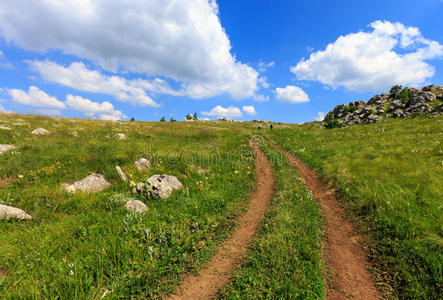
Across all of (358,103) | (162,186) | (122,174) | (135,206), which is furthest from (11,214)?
(358,103)

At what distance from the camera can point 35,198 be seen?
693cm

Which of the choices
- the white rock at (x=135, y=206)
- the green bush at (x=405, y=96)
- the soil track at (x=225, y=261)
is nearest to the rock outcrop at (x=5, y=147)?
the white rock at (x=135, y=206)

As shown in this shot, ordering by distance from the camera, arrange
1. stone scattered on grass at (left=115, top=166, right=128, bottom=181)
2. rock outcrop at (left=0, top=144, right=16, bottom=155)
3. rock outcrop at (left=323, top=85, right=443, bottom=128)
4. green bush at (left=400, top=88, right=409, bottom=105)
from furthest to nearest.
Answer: green bush at (left=400, top=88, right=409, bottom=105) < rock outcrop at (left=323, top=85, right=443, bottom=128) < rock outcrop at (left=0, top=144, right=16, bottom=155) < stone scattered on grass at (left=115, top=166, right=128, bottom=181)

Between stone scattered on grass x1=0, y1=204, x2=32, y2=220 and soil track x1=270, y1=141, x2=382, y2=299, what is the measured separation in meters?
9.87

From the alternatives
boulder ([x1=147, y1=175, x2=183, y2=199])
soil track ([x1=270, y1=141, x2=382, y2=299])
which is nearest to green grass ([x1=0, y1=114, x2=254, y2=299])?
boulder ([x1=147, y1=175, x2=183, y2=199])

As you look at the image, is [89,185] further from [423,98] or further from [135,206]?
[423,98]

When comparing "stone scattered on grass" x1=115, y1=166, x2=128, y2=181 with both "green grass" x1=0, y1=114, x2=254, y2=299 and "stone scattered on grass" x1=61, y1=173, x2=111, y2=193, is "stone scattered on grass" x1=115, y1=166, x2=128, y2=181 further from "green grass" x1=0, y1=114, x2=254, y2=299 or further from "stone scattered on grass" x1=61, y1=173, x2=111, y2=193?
"stone scattered on grass" x1=61, y1=173, x2=111, y2=193

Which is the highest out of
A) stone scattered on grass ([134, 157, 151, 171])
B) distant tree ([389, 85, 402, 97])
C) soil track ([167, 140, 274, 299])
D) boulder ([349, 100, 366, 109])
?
distant tree ([389, 85, 402, 97])

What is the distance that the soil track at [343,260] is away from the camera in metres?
4.36

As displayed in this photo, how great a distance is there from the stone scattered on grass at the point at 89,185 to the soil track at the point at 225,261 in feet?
21.4

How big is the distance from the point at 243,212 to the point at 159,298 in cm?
464

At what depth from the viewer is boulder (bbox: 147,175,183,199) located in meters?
7.94

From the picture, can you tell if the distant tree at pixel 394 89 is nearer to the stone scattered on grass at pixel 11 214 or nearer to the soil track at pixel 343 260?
the soil track at pixel 343 260

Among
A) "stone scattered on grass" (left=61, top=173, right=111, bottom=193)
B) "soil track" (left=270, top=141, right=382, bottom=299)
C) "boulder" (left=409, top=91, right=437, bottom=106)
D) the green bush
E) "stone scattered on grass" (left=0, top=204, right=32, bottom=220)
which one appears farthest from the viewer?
the green bush
